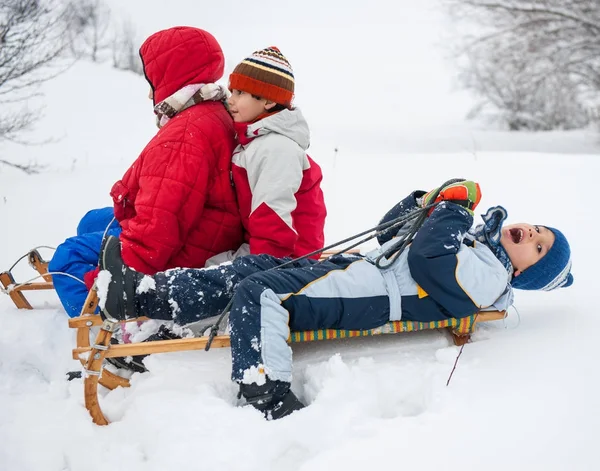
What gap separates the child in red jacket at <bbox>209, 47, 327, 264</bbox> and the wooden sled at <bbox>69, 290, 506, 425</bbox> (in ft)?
1.84

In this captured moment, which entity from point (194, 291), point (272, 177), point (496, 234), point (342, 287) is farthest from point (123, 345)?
point (496, 234)

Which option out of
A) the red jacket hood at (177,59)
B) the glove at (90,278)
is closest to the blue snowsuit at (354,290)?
the glove at (90,278)

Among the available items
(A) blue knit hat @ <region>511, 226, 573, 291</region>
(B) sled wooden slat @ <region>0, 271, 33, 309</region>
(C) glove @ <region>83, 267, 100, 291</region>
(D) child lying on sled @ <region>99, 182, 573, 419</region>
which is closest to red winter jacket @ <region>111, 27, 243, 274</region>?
(C) glove @ <region>83, 267, 100, 291</region>

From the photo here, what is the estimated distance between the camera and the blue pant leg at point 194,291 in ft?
7.13

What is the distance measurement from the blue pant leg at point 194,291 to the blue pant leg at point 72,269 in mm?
583

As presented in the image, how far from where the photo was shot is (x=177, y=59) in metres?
2.66

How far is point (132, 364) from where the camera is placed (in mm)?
2357

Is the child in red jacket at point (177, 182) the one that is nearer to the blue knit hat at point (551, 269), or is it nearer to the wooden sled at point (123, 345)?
the wooden sled at point (123, 345)

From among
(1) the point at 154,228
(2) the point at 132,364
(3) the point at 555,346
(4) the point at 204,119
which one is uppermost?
(4) the point at 204,119

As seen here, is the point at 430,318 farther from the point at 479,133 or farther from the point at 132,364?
the point at 479,133

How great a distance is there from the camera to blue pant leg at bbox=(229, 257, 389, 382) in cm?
194

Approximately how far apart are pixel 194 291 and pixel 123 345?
37cm

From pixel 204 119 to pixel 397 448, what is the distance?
5.66ft

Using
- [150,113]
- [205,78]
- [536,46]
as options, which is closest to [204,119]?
[205,78]
